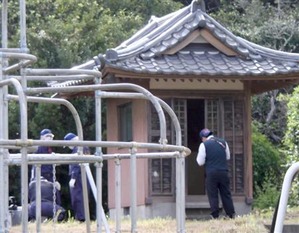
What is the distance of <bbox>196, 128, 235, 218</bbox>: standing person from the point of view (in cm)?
1644

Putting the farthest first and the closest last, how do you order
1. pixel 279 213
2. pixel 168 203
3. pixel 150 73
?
pixel 168 203 < pixel 150 73 < pixel 279 213

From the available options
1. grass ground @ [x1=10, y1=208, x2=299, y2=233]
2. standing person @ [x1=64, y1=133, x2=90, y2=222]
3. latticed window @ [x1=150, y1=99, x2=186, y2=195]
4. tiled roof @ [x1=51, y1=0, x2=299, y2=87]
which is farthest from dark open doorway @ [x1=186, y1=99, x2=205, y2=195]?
grass ground @ [x1=10, y1=208, x2=299, y2=233]

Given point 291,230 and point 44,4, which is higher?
point 44,4

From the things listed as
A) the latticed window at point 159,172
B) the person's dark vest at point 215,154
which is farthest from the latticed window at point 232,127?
the person's dark vest at point 215,154

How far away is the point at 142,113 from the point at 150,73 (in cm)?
137

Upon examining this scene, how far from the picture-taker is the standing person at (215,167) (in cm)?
1644

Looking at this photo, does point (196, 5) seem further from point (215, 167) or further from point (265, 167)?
point (265, 167)

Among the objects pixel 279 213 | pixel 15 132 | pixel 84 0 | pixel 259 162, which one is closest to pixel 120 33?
pixel 84 0

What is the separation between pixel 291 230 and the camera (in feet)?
39.0

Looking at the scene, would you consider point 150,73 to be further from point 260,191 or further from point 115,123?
point 260,191

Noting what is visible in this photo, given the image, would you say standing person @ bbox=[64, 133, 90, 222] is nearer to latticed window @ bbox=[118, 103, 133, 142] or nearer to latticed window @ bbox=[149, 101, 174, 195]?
latticed window @ bbox=[149, 101, 174, 195]

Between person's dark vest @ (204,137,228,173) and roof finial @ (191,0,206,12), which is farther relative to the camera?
roof finial @ (191,0,206,12)

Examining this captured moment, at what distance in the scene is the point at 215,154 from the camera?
1647 centimetres

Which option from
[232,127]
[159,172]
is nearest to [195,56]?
[232,127]
